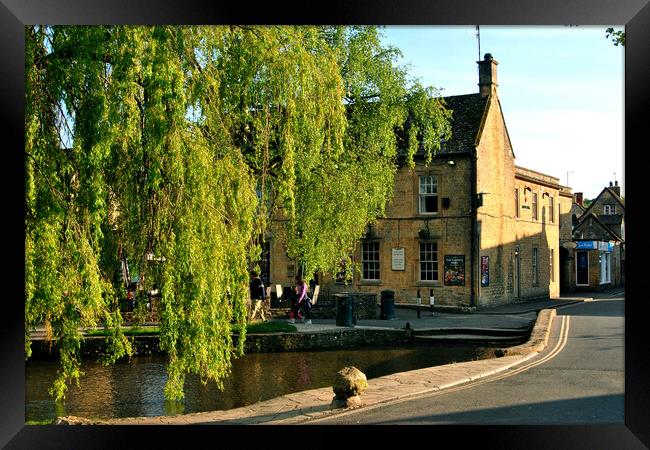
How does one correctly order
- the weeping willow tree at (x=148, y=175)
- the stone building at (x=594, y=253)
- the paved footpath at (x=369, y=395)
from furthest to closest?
1. the stone building at (x=594, y=253)
2. the paved footpath at (x=369, y=395)
3. the weeping willow tree at (x=148, y=175)

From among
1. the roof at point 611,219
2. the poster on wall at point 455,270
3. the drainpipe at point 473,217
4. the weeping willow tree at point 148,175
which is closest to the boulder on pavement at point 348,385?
the weeping willow tree at point 148,175

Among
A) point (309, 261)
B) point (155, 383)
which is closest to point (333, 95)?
point (155, 383)

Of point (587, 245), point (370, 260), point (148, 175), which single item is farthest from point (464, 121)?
point (148, 175)

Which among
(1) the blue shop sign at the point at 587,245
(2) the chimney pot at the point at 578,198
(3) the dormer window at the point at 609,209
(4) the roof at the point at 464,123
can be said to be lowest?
(1) the blue shop sign at the point at 587,245

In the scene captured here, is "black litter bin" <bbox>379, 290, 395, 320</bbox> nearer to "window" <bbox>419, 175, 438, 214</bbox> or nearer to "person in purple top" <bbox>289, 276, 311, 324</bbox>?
"person in purple top" <bbox>289, 276, 311, 324</bbox>

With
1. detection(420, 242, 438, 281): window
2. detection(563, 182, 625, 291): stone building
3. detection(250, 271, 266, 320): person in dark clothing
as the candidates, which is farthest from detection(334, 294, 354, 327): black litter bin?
detection(563, 182, 625, 291): stone building

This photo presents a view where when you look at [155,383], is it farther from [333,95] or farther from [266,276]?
[266,276]

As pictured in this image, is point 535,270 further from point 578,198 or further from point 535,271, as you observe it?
point 578,198

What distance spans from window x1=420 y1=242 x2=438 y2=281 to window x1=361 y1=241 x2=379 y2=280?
6.44ft

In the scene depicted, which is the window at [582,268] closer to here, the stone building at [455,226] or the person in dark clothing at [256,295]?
the stone building at [455,226]

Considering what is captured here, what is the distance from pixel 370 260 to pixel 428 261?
2551mm

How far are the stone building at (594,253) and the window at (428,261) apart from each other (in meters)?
15.6

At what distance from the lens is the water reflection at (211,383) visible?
13891 mm
